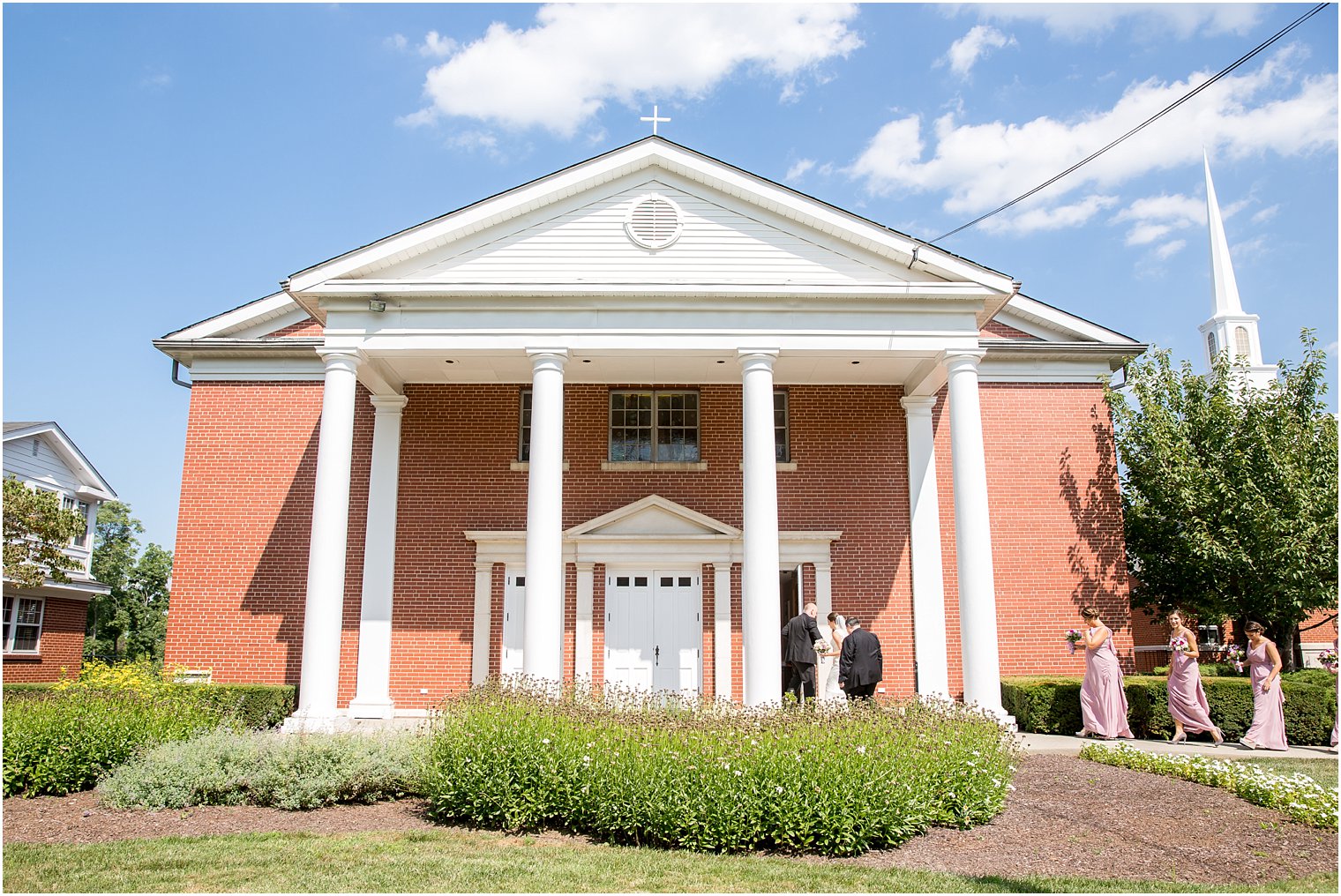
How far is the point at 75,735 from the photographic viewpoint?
389 inches

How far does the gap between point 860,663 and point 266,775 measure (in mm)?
7573

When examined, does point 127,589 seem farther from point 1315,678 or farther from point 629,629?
point 1315,678

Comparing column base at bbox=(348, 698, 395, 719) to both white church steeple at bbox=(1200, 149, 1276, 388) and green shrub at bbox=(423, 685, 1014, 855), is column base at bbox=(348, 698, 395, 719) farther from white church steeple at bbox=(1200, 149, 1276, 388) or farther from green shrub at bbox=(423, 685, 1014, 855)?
white church steeple at bbox=(1200, 149, 1276, 388)

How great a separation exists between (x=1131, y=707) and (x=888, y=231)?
8.08m

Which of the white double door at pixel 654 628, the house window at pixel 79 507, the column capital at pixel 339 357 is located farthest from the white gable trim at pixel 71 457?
the white double door at pixel 654 628

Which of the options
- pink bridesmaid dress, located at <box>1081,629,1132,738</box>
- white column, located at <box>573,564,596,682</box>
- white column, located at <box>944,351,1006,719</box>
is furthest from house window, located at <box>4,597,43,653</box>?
pink bridesmaid dress, located at <box>1081,629,1132,738</box>

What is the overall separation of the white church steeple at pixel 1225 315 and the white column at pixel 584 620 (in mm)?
40578

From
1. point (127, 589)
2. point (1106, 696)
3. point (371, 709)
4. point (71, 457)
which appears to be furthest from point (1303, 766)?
point (127, 589)

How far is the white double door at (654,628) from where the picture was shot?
16.5 meters

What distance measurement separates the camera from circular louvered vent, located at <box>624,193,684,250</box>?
1492cm

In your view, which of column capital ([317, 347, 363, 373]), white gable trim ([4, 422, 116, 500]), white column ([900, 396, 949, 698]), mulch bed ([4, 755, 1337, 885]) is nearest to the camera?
mulch bed ([4, 755, 1337, 885])

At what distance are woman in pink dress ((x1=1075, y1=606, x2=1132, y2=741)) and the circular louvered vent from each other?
28.1 feet

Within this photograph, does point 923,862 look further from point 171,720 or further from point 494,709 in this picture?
point 171,720

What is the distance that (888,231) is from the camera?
14.6 meters
